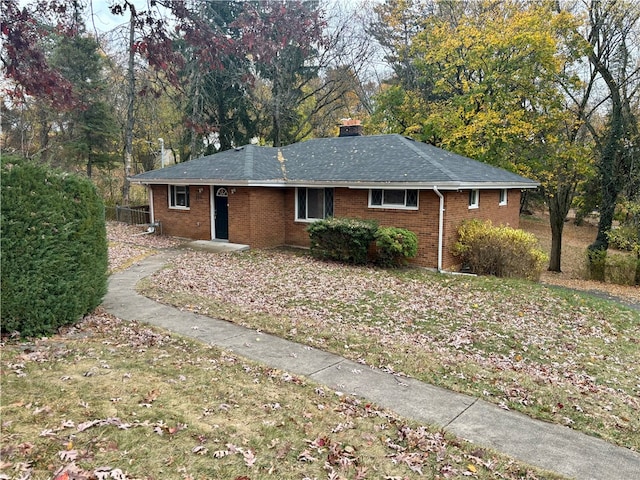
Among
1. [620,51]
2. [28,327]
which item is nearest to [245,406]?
[28,327]

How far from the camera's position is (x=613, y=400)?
19.4 ft

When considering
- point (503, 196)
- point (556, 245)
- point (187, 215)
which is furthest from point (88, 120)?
point (556, 245)

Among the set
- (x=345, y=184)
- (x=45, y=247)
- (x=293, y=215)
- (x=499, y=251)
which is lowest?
(x=499, y=251)

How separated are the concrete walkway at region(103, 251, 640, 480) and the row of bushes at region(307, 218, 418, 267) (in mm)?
7196

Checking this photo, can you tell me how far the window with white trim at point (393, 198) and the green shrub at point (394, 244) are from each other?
980mm

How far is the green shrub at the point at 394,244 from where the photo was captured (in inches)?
548

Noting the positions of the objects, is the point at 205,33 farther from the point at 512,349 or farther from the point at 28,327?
the point at 512,349

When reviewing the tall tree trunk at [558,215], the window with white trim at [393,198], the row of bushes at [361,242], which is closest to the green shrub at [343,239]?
the row of bushes at [361,242]

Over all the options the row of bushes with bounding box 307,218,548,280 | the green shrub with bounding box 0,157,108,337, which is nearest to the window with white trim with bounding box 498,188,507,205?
the row of bushes with bounding box 307,218,548,280

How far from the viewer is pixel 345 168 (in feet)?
55.4

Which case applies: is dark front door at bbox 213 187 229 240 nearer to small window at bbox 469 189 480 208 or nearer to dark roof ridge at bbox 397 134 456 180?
dark roof ridge at bbox 397 134 456 180

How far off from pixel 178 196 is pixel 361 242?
8.97m

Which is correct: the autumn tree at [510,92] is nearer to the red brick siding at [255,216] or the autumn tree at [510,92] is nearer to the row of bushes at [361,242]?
the row of bushes at [361,242]

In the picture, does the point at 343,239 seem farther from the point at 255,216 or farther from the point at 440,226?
the point at 255,216
